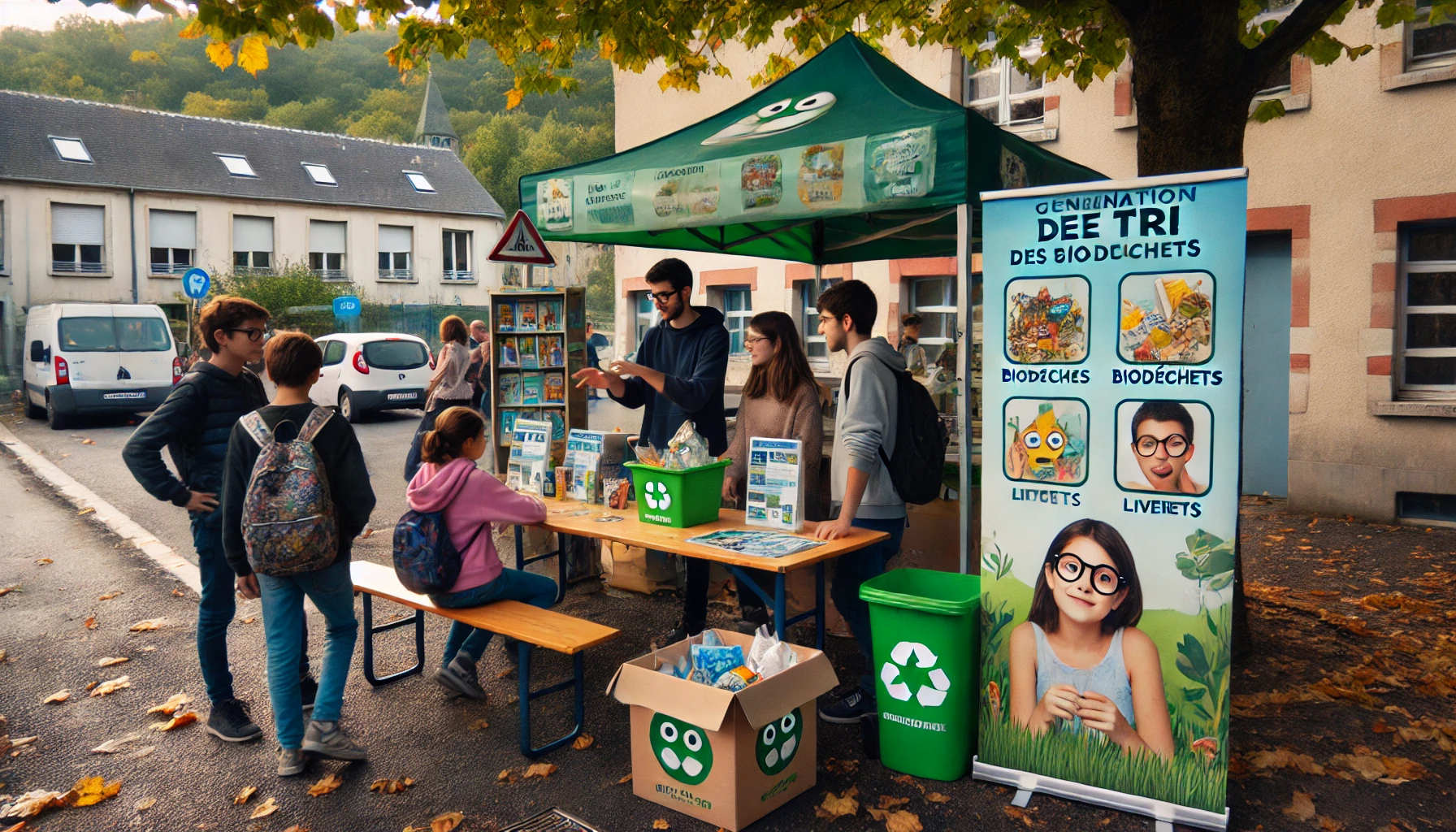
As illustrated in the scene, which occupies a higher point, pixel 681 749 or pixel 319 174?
pixel 319 174

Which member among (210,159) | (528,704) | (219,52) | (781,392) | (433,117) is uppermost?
(433,117)

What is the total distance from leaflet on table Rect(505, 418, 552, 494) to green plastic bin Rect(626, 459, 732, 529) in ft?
3.10

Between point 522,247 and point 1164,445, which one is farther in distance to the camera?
point 522,247

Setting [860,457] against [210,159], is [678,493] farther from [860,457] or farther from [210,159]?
[210,159]

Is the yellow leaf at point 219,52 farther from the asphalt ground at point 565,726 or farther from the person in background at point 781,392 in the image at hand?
the asphalt ground at point 565,726

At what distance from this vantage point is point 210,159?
33500 mm

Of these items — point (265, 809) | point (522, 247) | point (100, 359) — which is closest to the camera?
point (265, 809)

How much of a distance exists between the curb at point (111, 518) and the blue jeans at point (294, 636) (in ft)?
5.31

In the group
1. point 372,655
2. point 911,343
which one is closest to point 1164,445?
point 372,655

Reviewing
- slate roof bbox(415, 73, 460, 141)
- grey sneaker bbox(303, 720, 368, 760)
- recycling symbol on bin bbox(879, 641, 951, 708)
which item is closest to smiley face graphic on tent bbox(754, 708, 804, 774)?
recycling symbol on bin bbox(879, 641, 951, 708)

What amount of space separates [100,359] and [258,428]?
15.5 metres

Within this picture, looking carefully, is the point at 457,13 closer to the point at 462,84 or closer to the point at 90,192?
the point at 90,192

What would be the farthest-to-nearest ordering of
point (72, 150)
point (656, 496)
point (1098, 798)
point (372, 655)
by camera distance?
point (72, 150) < point (372, 655) < point (656, 496) < point (1098, 798)

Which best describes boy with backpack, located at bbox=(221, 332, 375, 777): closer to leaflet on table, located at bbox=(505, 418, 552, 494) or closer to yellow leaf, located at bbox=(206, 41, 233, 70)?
leaflet on table, located at bbox=(505, 418, 552, 494)
